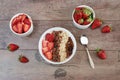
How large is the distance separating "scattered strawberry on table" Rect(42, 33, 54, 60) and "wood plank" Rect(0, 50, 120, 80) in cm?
5

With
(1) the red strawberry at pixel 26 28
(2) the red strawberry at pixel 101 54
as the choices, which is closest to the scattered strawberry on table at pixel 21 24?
(1) the red strawberry at pixel 26 28

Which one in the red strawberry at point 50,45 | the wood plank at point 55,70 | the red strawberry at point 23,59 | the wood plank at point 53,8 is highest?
the wood plank at point 53,8

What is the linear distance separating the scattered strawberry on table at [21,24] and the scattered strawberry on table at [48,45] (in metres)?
0.10

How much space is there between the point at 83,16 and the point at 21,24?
294 millimetres

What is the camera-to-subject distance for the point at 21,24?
101cm

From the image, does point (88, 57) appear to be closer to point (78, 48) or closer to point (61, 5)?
point (78, 48)

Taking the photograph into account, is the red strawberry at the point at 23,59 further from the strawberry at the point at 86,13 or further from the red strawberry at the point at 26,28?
the strawberry at the point at 86,13

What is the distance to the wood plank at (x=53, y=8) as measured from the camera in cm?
109

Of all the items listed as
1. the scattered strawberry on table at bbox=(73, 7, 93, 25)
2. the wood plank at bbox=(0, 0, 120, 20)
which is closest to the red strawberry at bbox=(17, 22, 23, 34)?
the wood plank at bbox=(0, 0, 120, 20)

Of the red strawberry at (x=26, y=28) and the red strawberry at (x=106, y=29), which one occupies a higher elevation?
the red strawberry at (x=26, y=28)

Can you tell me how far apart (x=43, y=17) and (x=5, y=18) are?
19 cm

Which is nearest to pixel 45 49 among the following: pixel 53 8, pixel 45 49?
pixel 45 49

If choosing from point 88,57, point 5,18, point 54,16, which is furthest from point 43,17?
point 88,57

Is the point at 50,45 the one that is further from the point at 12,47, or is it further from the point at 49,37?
the point at 12,47
